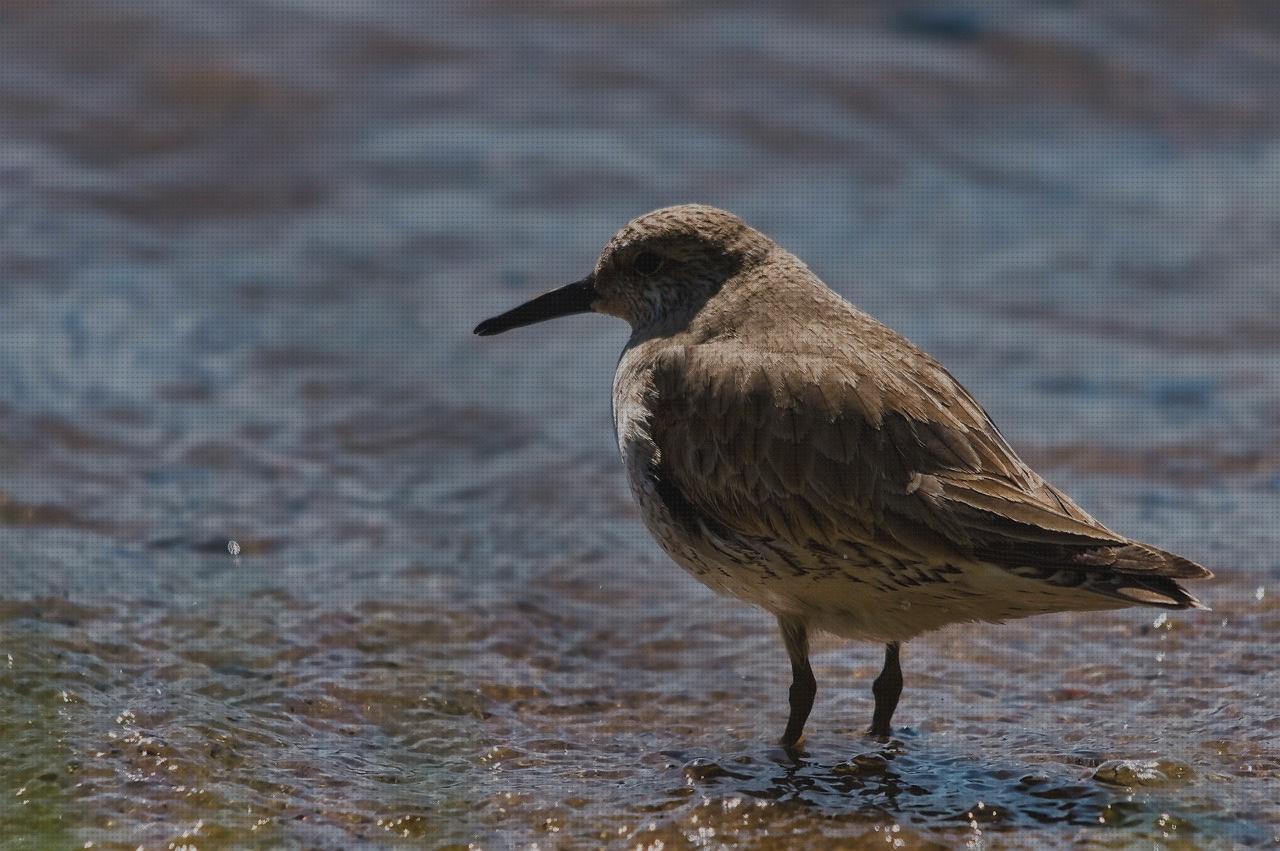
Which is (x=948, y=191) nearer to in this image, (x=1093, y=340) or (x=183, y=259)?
(x=1093, y=340)

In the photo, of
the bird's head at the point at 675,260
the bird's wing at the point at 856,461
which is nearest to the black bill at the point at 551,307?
the bird's head at the point at 675,260

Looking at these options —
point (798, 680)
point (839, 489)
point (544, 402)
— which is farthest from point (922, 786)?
point (544, 402)

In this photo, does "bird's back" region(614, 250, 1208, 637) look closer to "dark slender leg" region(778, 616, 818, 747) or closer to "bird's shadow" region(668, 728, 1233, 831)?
"dark slender leg" region(778, 616, 818, 747)

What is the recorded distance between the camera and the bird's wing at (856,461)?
561 centimetres

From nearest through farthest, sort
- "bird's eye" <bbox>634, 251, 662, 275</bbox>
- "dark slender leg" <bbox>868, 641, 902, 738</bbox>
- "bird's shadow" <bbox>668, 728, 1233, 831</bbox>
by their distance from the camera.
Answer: "bird's shadow" <bbox>668, 728, 1233, 831</bbox>, "dark slender leg" <bbox>868, 641, 902, 738</bbox>, "bird's eye" <bbox>634, 251, 662, 275</bbox>

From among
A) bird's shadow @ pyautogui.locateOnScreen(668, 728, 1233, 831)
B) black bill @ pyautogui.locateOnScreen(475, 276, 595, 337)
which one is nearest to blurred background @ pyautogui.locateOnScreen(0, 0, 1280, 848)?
bird's shadow @ pyautogui.locateOnScreen(668, 728, 1233, 831)

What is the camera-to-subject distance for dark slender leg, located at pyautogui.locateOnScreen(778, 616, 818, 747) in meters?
6.35

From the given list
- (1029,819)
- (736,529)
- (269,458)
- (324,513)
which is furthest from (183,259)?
(1029,819)

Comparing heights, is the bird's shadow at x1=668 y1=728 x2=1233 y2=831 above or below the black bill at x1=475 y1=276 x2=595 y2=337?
below

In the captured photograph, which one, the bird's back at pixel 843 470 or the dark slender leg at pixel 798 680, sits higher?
the bird's back at pixel 843 470

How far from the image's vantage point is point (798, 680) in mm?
6406

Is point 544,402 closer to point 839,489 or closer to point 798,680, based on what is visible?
point 798,680

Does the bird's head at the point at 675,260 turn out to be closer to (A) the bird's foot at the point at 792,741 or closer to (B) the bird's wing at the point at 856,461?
(B) the bird's wing at the point at 856,461

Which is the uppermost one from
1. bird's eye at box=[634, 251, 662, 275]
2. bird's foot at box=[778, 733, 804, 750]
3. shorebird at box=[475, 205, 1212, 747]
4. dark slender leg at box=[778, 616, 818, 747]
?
bird's eye at box=[634, 251, 662, 275]
